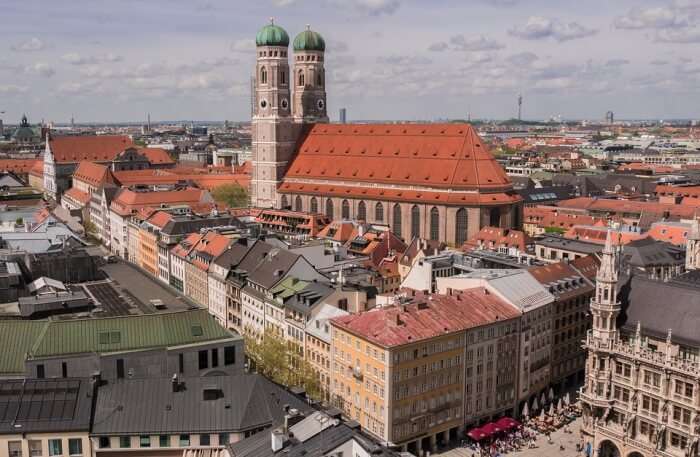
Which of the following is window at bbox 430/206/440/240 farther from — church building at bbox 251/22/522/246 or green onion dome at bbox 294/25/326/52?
green onion dome at bbox 294/25/326/52

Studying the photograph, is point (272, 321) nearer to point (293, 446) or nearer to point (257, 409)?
point (257, 409)

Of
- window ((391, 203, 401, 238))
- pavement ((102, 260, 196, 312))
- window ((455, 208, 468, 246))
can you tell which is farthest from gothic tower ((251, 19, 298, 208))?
pavement ((102, 260, 196, 312))

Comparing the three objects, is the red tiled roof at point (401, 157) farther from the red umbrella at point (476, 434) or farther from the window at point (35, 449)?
the window at point (35, 449)

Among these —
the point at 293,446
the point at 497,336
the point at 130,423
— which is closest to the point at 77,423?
the point at 130,423

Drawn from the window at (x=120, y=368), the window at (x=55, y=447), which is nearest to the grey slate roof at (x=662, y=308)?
the window at (x=120, y=368)

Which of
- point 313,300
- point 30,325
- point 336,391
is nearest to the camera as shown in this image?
point 30,325

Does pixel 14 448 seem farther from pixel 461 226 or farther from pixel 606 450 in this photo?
pixel 461 226

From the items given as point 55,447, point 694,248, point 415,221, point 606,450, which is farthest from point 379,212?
point 55,447

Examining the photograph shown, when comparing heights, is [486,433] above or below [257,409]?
below
